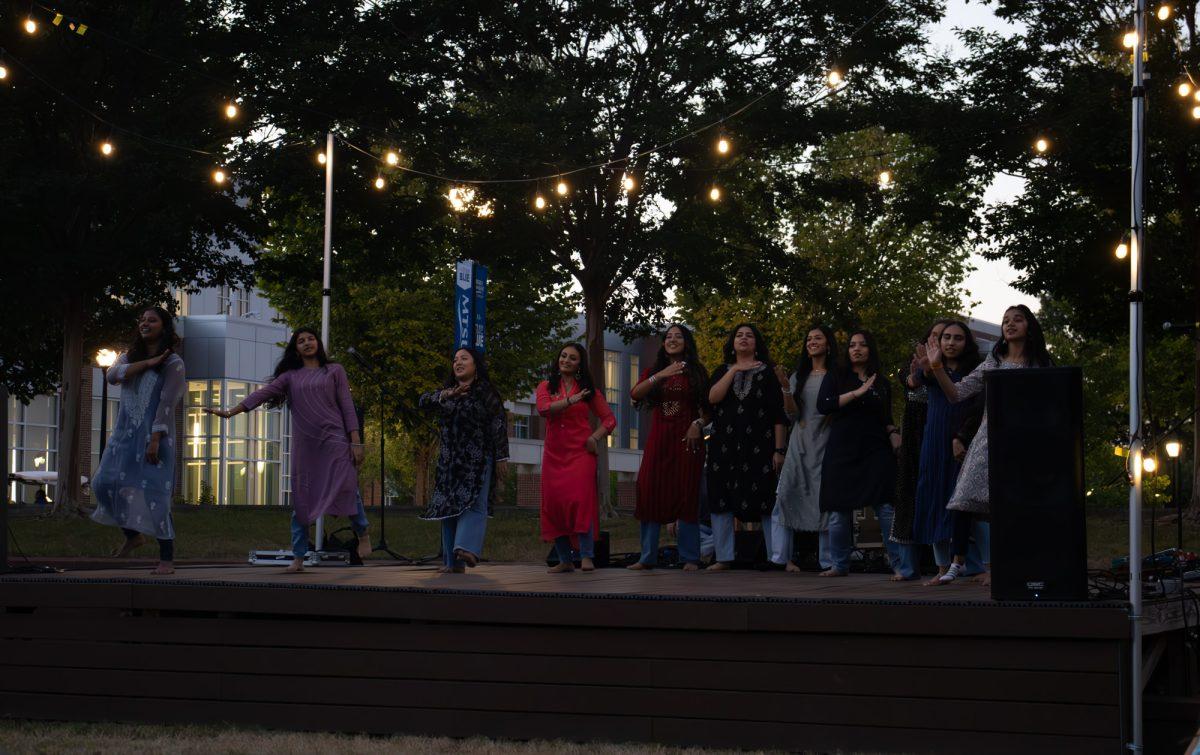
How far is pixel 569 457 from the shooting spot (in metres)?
10.3

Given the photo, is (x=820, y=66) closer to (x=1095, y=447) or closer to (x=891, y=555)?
(x=891, y=555)

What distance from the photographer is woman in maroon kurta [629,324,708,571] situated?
10750 mm

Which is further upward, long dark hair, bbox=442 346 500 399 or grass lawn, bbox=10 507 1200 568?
long dark hair, bbox=442 346 500 399

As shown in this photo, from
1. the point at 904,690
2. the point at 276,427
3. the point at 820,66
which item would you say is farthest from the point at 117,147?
the point at 276,427

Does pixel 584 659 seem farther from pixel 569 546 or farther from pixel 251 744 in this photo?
pixel 569 546

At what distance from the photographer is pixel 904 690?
6.93 meters

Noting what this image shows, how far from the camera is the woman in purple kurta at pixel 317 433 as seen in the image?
33.5ft

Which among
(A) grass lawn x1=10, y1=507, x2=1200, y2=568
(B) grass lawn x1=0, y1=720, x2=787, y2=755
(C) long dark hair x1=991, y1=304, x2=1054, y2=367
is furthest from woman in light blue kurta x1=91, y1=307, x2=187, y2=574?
(A) grass lawn x1=10, y1=507, x2=1200, y2=568

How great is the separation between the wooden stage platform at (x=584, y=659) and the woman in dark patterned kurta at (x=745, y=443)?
1904 mm

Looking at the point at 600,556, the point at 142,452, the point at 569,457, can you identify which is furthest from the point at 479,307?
the point at 142,452

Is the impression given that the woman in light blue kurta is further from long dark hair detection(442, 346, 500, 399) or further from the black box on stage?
the black box on stage

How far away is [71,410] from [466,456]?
16.9 metres

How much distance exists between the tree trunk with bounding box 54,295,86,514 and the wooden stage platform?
16.9 meters

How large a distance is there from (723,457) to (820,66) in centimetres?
1690
